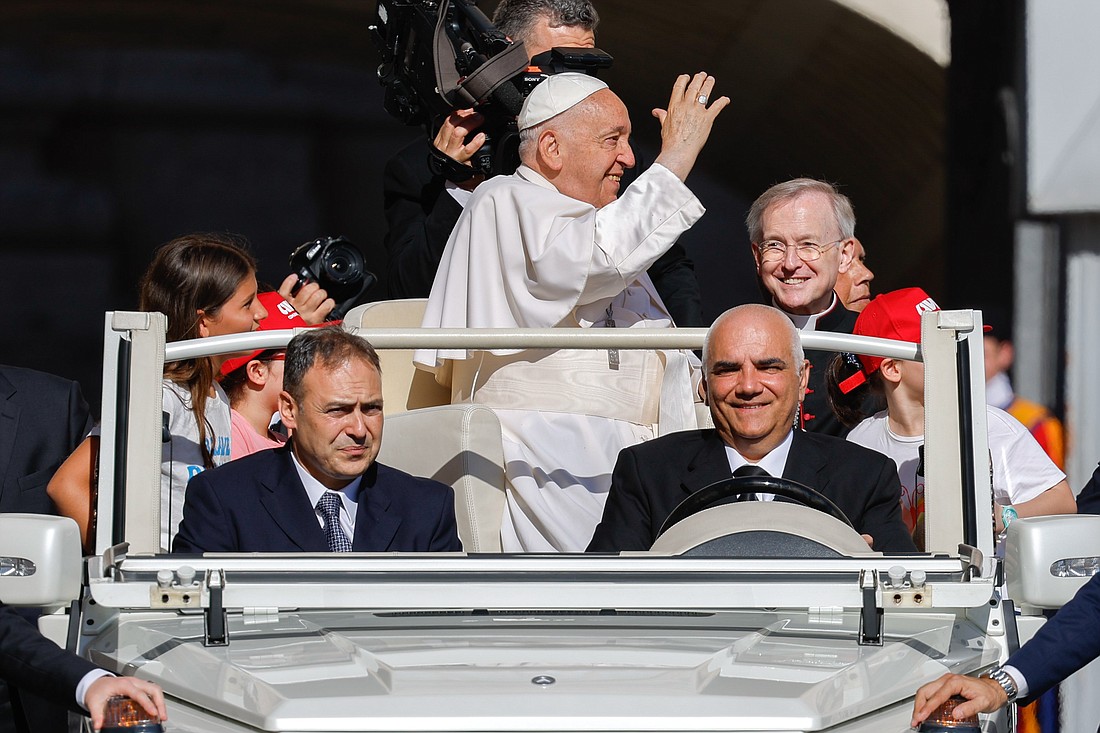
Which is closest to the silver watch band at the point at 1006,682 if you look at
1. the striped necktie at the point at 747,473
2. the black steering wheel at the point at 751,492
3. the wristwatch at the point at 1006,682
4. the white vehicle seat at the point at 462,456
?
the wristwatch at the point at 1006,682

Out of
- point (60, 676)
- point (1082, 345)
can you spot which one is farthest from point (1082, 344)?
point (60, 676)

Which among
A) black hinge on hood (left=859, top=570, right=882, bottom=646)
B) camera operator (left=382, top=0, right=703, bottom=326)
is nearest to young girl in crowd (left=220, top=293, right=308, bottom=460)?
camera operator (left=382, top=0, right=703, bottom=326)

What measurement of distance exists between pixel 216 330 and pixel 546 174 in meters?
1.01

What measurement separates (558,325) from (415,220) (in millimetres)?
1100

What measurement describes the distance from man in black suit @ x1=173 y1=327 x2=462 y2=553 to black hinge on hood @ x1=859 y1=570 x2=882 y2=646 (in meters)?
1.10

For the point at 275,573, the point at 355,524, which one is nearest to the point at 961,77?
the point at 355,524

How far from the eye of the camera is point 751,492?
3410 millimetres

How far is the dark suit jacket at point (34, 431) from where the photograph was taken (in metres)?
4.54

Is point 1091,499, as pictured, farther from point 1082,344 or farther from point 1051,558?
point 1082,344

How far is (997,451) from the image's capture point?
166 inches

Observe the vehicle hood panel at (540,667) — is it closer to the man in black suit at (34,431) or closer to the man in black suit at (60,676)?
the man in black suit at (60,676)

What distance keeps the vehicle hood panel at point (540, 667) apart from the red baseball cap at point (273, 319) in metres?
1.54

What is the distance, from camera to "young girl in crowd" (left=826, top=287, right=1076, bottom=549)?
13.6 ft

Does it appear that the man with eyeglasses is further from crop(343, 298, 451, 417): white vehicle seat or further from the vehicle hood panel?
the vehicle hood panel
